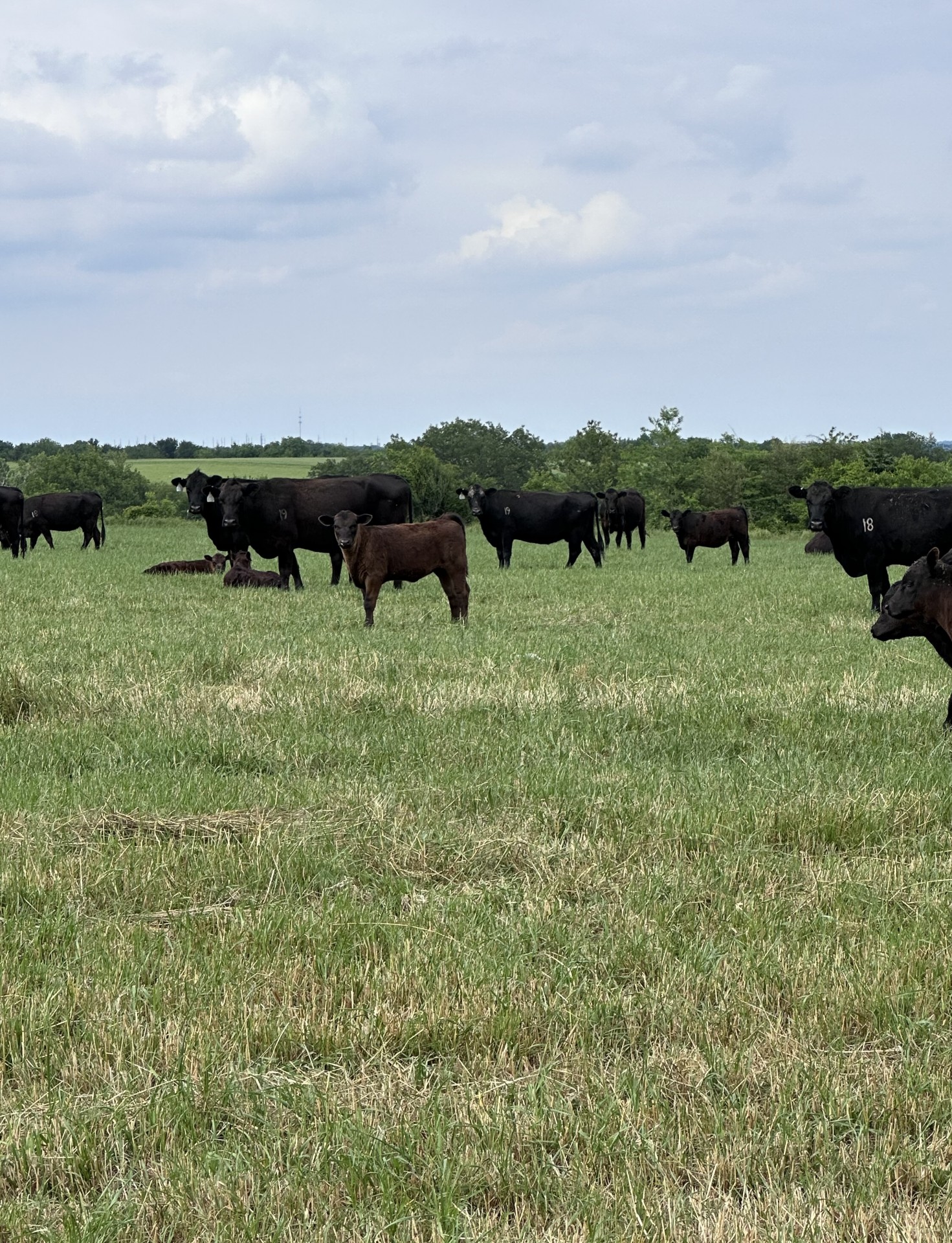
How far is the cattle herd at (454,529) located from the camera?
46.5 feet

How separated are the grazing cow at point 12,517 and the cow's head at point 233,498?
1188cm

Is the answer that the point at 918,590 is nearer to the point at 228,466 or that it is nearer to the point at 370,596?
the point at 370,596

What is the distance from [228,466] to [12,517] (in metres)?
108

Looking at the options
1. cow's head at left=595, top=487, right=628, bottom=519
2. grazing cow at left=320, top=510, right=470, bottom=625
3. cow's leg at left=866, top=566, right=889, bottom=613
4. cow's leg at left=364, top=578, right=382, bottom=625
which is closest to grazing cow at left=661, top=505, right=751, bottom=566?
cow's head at left=595, top=487, right=628, bottom=519

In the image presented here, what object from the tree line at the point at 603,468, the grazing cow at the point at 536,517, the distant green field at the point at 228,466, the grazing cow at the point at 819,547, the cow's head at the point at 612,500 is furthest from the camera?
the distant green field at the point at 228,466

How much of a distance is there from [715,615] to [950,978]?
478 inches

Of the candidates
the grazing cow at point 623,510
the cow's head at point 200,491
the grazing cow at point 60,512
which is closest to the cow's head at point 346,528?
the cow's head at point 200,491

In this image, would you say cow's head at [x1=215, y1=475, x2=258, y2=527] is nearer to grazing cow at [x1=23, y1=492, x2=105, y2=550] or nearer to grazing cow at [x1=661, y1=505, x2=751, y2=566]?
grazing cow at [x1=661, y1=505, x2=751, y2=566]

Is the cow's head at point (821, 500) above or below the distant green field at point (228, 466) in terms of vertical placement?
below

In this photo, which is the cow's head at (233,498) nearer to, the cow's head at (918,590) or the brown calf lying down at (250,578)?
the brown calf lying down at (250,578)

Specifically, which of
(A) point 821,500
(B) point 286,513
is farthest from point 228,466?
(A) point 821,500

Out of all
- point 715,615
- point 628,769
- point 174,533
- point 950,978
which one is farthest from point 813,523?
point 174,533

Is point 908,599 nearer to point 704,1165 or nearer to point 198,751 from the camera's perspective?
point 198,751

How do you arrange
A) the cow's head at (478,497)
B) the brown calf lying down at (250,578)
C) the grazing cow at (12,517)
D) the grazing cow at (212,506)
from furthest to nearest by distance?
the grazing cow at (12,517), the cow's head at (478,497), the grazing cow at (212,506), the brown calf lying down at (250,578)
